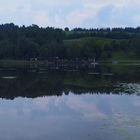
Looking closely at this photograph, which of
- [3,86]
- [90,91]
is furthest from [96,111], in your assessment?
[3,86]

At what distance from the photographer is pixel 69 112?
41.7 m

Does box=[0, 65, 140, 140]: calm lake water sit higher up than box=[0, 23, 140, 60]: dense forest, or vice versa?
box=[0, 23, 140, 60]: dense forest

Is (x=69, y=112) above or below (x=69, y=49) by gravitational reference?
below

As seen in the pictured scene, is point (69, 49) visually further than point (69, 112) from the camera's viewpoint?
Yes

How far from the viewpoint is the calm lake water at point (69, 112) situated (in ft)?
102

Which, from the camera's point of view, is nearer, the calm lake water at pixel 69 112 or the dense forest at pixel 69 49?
the calm lake water at pixel 69 112

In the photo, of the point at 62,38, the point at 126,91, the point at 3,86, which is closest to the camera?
the point at 126,91

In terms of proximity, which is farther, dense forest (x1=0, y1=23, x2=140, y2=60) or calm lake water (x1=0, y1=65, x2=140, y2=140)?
dense forest (x1=0, y1=23, x2=140, y2=60)

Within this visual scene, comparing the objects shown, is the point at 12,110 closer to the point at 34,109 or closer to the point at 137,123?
the point at 34,109

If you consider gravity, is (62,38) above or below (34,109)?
above

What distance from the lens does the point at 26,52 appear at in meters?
170

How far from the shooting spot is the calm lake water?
1223 inches

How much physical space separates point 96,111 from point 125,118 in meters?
6.46

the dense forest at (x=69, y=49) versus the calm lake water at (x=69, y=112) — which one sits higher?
the dense forest at (x=69, y=49)
